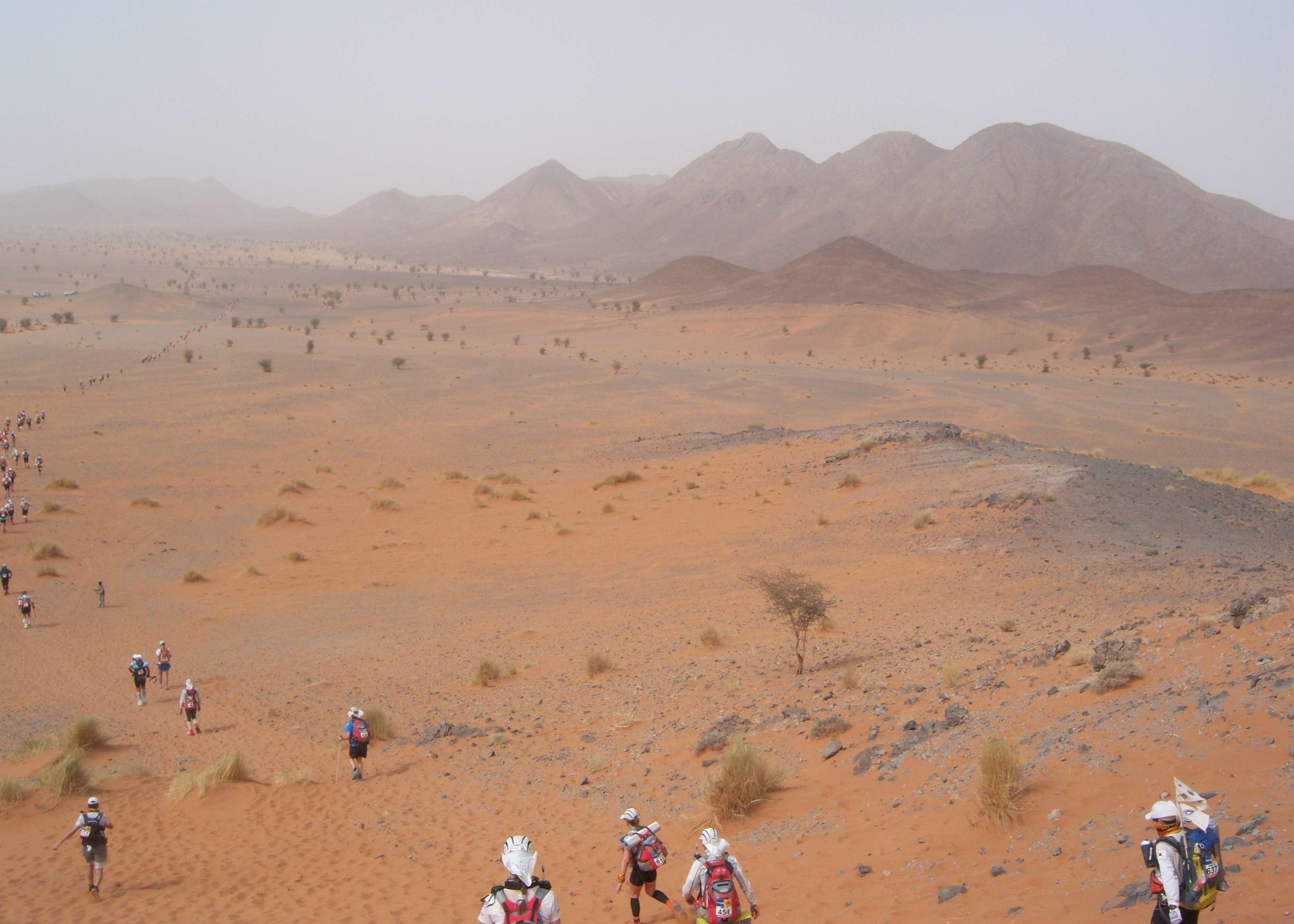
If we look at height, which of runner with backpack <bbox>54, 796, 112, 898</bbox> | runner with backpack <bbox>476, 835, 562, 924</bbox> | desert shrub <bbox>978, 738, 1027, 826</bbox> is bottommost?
runner with backpack <bbox>54, 796, 112, 898</bbox>

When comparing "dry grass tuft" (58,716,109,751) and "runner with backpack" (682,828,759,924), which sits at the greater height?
"runner with backpack" (682,828,759,924)

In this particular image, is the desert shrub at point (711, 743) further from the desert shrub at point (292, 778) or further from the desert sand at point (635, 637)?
the desert shrub at point (292, 778)

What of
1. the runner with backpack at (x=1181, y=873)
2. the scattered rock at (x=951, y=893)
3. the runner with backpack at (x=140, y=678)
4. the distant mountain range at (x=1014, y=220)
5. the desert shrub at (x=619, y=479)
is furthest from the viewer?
the distant mountain range at (x=1014, y=220)

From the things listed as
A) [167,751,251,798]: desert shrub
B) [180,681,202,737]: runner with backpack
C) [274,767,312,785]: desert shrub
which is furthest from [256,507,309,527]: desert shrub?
[274,767,312,785]: desert shrub

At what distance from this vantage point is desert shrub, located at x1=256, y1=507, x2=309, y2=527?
31109 mm

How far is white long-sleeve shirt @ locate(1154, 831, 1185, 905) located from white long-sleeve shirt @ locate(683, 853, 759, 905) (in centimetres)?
250

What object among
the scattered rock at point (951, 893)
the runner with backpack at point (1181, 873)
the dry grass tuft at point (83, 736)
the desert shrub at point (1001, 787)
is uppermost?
the runner with backpack at point (1181, 873)

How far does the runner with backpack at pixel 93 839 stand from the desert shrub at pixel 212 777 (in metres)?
2.29

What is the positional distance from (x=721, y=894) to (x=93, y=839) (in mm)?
7141

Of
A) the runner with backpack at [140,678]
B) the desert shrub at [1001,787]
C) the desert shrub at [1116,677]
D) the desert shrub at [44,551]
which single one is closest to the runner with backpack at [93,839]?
the runner with backpack at [140,678]

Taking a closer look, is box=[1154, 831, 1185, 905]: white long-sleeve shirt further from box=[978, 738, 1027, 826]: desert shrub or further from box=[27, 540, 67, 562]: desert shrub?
box=[27, 540, 67, 562]: desert shrub

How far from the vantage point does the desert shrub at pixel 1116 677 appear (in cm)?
990

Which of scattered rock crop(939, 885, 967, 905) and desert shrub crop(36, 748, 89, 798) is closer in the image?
scattered rock crop(939, 885, 967, 905)

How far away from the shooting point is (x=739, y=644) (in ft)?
54.9
